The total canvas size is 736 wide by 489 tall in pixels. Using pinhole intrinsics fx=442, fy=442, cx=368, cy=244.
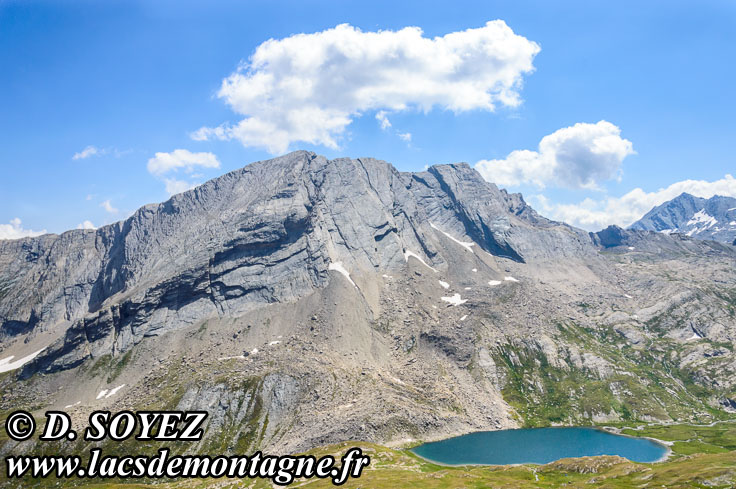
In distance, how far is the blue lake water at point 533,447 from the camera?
15088 cm

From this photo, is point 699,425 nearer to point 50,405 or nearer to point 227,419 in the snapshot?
point 227,419

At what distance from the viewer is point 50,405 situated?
199250 millimetres

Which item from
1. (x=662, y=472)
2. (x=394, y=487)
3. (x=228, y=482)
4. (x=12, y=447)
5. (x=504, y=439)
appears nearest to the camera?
(x=662, y=472)

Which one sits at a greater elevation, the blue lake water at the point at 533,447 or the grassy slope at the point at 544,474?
the grassy slope at the point at 544,474

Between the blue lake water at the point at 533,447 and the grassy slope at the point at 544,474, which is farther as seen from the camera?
Result: the blue lake water at the point at 533,447

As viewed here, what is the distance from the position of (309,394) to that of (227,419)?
33999 mm

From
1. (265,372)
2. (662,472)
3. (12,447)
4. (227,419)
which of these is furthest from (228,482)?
(662,472)

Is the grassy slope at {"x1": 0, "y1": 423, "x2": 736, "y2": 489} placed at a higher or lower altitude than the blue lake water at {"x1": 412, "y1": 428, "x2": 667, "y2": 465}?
higher

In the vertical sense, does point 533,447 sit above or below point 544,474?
below

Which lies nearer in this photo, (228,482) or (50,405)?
(228,482)

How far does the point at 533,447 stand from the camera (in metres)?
164

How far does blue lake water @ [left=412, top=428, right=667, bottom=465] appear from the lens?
495 feet

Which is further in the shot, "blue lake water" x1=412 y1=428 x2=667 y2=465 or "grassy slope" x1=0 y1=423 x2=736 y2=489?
"blue lake water" x1=412 y1=428 x2=667 y2=465

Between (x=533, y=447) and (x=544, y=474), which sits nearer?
(x=544, y=474)
